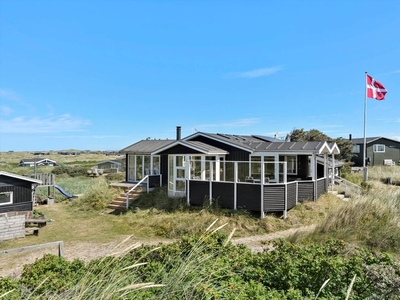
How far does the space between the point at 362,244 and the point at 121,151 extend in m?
16.7

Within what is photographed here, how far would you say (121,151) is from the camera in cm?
1962

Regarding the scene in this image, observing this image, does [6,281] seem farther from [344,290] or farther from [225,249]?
[344,290]

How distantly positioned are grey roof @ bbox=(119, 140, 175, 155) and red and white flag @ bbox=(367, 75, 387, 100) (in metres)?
16.1

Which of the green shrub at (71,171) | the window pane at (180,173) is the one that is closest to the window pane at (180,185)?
the window pane at (180,173)

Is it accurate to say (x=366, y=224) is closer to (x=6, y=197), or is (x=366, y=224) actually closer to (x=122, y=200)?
(x=122, y=200)

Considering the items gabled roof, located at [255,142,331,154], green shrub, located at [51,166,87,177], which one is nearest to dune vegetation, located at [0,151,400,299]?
gabled roof, located at [255,142,331,154]

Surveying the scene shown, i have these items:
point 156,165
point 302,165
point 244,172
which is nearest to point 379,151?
point 302,165

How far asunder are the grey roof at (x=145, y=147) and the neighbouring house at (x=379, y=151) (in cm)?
3135

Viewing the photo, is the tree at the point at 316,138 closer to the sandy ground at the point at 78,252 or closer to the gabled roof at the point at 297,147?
the gabled roof at the point at 297,147

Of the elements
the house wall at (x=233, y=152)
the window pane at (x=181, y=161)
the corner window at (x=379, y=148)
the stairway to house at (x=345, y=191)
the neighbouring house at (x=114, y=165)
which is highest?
the corner window at (x=379, y=148)

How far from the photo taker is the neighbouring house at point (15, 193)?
1223 centimetres

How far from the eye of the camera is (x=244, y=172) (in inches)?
508

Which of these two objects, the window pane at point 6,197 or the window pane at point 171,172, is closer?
the window pane at point 6,197

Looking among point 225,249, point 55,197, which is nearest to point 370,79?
point 225,249
